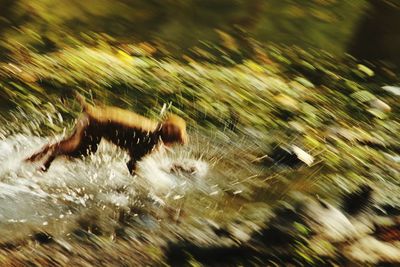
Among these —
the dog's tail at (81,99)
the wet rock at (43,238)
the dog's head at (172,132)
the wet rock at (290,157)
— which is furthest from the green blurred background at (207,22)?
the wet rock at (43,238)

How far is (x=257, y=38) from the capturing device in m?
5.55

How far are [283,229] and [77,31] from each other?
3.07 m

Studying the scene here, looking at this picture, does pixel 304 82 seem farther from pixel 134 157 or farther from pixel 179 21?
pixel 134 157

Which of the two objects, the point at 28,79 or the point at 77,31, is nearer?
the point at 28,79

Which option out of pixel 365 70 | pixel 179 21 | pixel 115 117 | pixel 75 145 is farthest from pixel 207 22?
pixel 75 145

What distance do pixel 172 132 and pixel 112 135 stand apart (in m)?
0.45

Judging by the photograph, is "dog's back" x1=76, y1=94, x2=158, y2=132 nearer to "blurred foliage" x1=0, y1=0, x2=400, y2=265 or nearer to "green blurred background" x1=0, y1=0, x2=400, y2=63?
"blurred foliage" x1=0, y1=0, x2=400, y2=265

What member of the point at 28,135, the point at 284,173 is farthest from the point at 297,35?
the point at 28,135

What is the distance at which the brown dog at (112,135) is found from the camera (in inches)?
132

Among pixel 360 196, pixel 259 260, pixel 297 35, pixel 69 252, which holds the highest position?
pixel 297 35

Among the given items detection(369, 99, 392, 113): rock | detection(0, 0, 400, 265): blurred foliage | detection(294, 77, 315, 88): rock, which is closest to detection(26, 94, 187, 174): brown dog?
detection(0, 0, 400, 265): blurred foliage

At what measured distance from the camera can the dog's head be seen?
3.54 metres

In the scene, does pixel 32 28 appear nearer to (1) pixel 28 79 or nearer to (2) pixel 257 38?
(1) pixel 28 79

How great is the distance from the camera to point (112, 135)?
11.1ft
